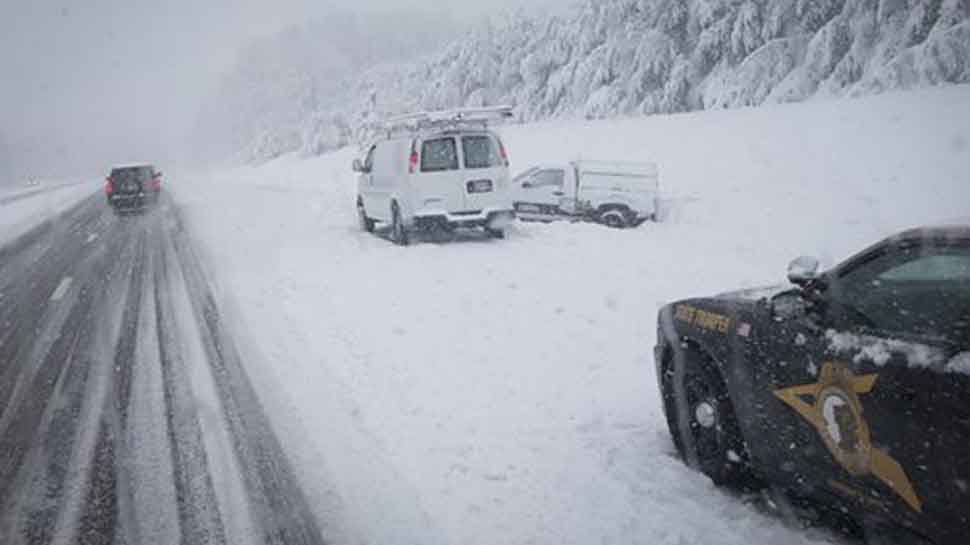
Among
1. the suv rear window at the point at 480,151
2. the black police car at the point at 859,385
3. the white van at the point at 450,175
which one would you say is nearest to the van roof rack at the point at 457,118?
the white van at the point at 450,175

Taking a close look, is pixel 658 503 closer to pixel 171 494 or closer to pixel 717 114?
pixel 171 494

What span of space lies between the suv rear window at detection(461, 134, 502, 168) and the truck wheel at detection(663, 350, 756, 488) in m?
10.1

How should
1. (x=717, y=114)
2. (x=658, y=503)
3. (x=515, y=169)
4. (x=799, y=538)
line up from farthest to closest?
(x=515, y=169) < (x=717, y=114) < (x=658, y=503) < (x=799, y=538)

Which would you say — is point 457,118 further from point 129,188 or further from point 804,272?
point 129,188

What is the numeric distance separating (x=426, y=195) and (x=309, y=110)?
8207cm

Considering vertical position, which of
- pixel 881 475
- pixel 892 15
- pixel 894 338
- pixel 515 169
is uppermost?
pixel 892 15

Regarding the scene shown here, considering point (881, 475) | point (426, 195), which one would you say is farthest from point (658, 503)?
point (426, 195)

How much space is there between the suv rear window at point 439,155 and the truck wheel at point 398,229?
44.9 inches

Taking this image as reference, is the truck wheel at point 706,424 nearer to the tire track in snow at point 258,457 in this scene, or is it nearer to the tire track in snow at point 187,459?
the tire track in snow at point 258,457

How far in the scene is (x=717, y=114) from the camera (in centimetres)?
2867

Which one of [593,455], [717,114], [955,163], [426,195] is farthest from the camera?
[717,114]

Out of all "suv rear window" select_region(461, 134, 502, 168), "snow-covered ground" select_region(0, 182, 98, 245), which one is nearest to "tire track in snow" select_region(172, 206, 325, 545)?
"suv rear window" select_region(461, 134, 502, 168)

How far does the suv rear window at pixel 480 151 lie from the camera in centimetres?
1506

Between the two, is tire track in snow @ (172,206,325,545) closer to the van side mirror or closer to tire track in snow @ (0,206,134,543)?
tire track in snow @ (0,206,134,543)
